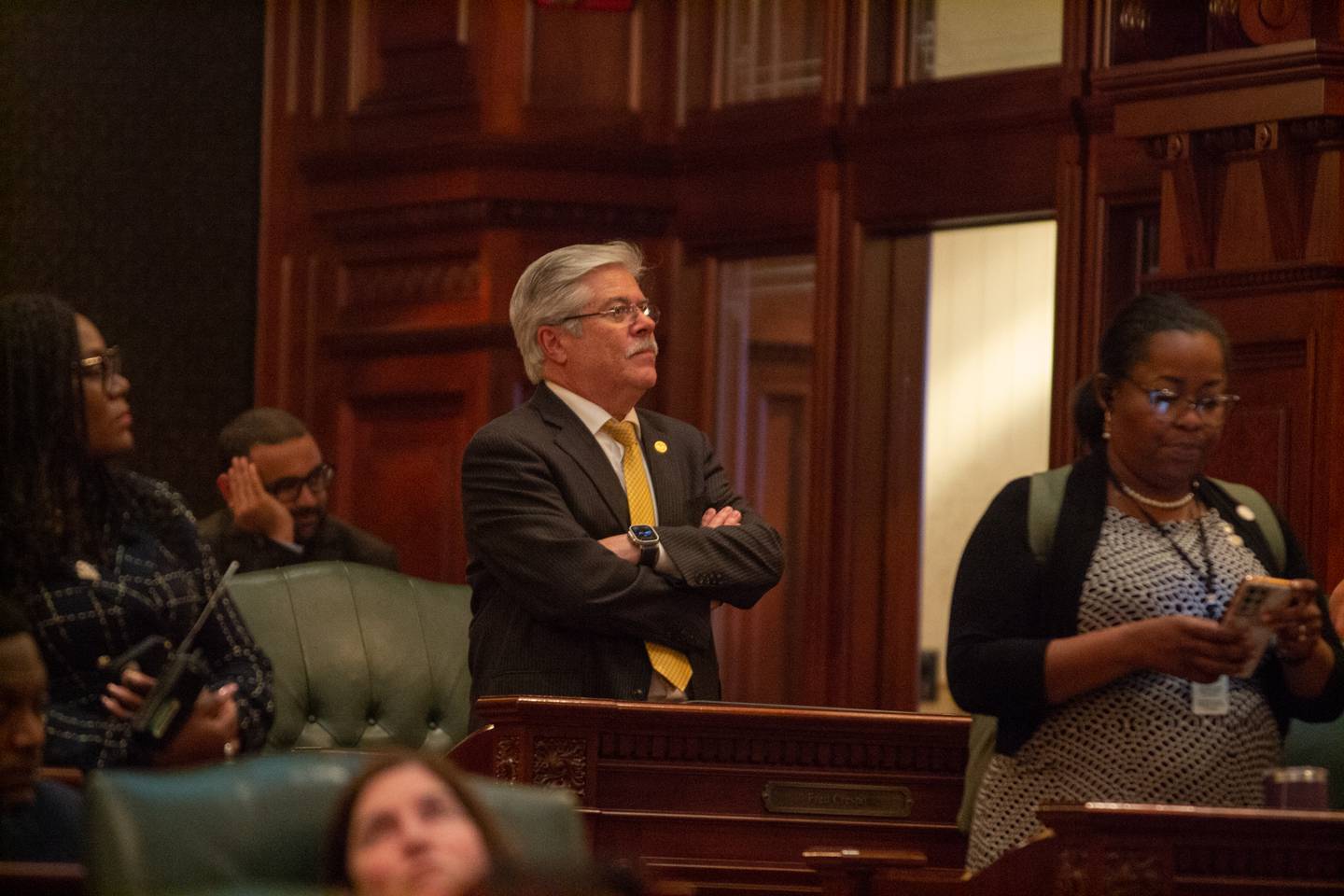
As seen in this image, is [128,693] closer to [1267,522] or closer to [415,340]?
[1267,522]

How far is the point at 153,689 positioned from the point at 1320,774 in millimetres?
1770

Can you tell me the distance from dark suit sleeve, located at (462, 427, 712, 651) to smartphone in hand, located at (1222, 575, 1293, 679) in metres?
1.14

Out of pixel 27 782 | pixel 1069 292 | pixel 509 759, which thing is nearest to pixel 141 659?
pixel 27 782

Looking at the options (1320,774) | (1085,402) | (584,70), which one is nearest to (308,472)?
(584,70)

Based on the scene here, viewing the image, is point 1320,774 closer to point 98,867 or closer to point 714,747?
point 714,747

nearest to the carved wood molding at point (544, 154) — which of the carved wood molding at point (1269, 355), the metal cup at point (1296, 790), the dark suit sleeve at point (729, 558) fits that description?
the carved wood molding at point (1269, 355)

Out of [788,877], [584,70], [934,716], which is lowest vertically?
[788,877]

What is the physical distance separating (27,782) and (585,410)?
167cm

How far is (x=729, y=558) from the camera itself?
435 cm

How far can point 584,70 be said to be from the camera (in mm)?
7008

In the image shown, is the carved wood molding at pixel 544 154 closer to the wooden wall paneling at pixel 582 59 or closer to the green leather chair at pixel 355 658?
the wooden wall paneling at pixel 582 59

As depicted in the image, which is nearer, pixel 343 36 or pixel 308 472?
pixel 308 472

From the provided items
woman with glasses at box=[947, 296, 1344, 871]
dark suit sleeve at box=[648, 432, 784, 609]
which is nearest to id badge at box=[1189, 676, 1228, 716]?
woman with glasses at box=[947, 296, 1344, 871]

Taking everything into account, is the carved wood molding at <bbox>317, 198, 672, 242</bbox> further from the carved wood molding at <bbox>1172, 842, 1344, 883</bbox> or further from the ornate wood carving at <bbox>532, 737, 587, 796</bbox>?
the carved wood molding at <bbox>1172, 842, 1344, 883</bbox>
